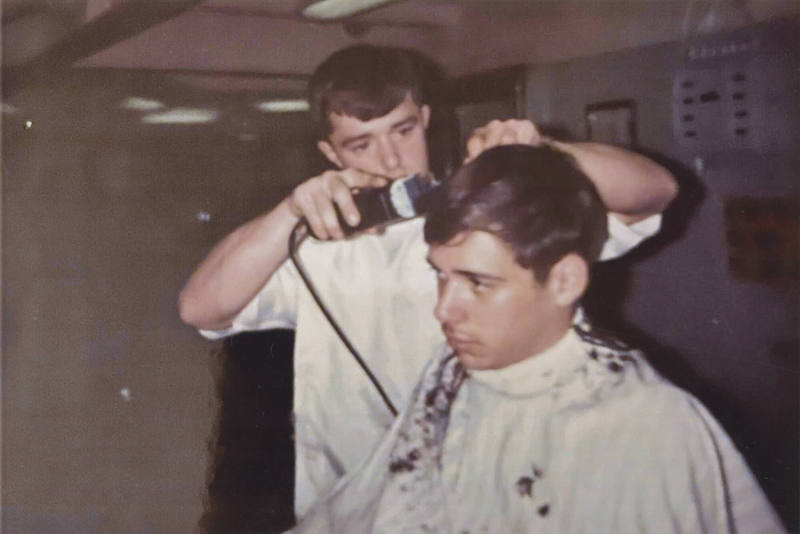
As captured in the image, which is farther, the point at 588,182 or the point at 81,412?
the point at 81,412

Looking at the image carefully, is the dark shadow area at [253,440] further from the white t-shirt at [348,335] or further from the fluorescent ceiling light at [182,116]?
the fluorescent ceiling light at [182,116]

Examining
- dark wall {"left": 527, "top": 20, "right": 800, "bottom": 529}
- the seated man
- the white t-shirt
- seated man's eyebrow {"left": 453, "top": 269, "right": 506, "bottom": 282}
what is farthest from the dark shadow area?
dark wall {"left": 527, "top": 20, "right": 800, "bottom": 529}

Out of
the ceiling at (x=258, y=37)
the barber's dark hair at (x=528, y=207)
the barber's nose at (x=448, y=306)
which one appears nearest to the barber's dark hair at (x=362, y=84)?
the ceiling at (x=258, y=37)

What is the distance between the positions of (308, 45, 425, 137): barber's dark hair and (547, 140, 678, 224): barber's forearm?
0.20 meters

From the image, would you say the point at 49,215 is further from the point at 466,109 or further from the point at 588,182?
the point at 588,182

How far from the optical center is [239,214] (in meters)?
0.94

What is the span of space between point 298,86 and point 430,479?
53cm

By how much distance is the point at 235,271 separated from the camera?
94cm

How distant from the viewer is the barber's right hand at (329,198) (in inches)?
35.3

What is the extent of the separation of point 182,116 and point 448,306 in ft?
1.40

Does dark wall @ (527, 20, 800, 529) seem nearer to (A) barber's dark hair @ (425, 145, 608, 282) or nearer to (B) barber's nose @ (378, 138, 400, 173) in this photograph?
(A) barber's dark hair @ (425, 145, 608, 282)

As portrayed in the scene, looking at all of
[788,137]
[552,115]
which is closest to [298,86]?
[552,115]

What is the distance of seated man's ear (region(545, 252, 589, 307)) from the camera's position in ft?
2.83

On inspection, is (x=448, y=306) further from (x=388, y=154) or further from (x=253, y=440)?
(x=253, y=440)
